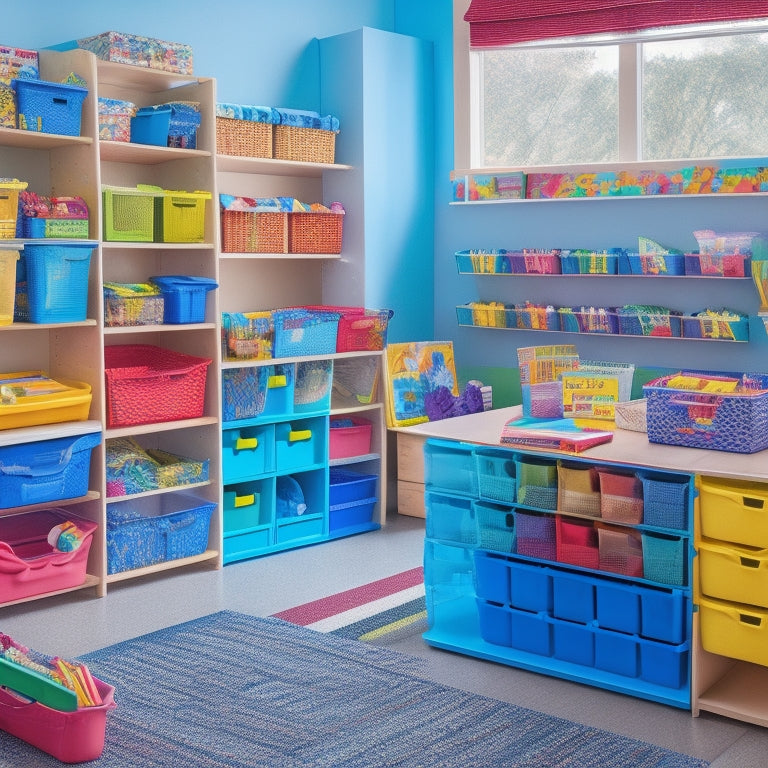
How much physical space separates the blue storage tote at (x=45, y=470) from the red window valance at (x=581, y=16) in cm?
293

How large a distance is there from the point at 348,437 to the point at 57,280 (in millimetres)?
1848

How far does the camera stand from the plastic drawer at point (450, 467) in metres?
3.92

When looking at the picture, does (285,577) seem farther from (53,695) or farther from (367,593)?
(53,695)

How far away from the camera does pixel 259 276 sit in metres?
5.65

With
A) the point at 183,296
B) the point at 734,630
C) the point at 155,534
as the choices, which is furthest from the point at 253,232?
the point at 734,630

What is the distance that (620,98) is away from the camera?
5480mm

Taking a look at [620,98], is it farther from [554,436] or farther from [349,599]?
[349,599]

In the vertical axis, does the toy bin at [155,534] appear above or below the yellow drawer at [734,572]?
below

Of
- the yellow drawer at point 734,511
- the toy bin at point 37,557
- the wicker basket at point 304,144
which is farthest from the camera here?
the wicker basket at point 304,144

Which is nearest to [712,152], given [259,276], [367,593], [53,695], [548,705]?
[259,276]

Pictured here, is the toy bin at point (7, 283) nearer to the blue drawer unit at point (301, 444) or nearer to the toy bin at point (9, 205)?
the toy bin at point (9, 205)

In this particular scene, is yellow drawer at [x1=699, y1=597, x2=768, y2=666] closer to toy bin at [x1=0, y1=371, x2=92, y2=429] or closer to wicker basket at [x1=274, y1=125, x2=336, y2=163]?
toy bin at [x1=0, y1=371, x2=92, y2=429]

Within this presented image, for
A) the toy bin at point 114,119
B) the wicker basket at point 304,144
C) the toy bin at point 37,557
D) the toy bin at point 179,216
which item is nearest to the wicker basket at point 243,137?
the wicker basket at point 304,144

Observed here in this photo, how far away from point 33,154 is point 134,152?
16.1 inches
